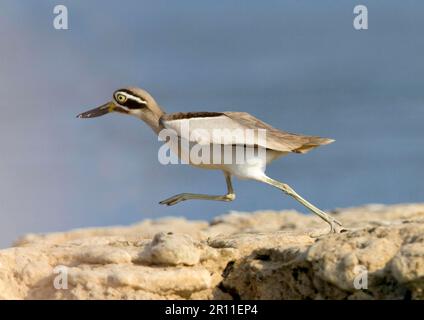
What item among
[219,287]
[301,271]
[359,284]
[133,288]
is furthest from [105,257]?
[359,284]

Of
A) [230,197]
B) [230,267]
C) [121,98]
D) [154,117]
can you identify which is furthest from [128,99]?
[230,267]

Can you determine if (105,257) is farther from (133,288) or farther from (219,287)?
(219,287)

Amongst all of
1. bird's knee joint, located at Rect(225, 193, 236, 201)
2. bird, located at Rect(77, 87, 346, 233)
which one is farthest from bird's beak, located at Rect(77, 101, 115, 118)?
bird's knee joint, located at Rect(225, 193, 236, 201)

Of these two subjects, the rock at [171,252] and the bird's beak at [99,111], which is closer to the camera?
the rock at [171,252]

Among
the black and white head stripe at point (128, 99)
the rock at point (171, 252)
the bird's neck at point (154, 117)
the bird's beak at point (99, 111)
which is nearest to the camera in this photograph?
the rock at point (171, 252)

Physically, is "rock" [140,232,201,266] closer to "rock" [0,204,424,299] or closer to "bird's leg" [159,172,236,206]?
"rock" [0,204,424,299]

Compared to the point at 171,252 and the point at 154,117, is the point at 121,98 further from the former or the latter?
the point at 171,252

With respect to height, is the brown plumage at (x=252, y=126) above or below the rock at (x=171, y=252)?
above

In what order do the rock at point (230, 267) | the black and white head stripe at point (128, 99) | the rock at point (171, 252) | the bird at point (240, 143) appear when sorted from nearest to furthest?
the rock at point (230, 267) < the rock at point (171, 252) < the bird at point (240, 143) < the black and white head stripe at point (128, 99)

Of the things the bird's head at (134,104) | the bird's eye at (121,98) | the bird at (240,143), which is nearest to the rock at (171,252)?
the bird at (240,143)

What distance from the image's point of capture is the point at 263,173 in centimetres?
1270

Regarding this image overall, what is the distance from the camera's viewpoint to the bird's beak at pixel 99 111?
14430 mm

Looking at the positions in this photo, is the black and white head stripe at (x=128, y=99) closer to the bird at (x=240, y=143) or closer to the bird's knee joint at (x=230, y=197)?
the bird at (x=240, y=143)
